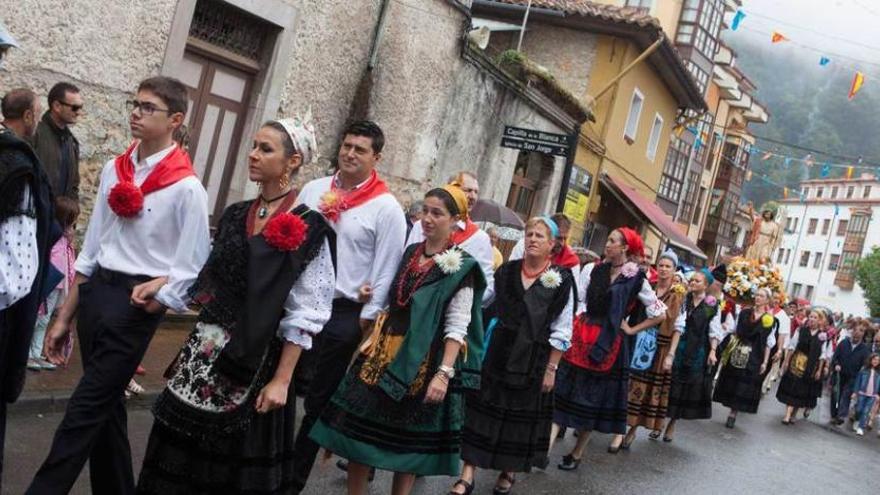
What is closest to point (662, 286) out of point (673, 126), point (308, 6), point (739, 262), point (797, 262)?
point (308, 6)

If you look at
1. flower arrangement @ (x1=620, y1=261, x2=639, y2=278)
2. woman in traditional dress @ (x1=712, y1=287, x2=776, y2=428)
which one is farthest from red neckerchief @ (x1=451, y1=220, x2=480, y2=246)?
woman in traditional dress @ (x1=712, y1=287, x2=776, y2=428)

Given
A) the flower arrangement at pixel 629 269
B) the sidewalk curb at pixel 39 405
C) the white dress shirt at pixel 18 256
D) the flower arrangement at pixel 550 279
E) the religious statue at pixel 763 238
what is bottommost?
the sidewalk curb at pixel 39 405

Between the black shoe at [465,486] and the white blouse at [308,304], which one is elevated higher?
the white blouse at [308,304]

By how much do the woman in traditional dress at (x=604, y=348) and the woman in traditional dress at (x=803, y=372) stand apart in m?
8.75

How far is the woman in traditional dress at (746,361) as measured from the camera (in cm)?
1340

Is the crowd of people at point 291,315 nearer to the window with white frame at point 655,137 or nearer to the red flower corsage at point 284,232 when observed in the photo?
the red flower corsage at point 284,232

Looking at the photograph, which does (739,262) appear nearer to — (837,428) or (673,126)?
(837,428)

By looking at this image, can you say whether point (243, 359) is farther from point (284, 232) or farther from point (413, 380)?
point (413, 380)

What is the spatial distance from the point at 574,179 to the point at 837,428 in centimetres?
743

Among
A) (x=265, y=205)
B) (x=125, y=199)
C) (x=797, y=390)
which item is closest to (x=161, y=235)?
(x=125, y=199)

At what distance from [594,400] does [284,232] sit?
5.20 m

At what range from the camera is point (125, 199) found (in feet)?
12.9

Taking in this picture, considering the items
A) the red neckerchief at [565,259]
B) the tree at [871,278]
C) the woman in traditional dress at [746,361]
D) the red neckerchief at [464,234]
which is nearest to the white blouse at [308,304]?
the red neckerchief at [464,234]

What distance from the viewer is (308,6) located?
1089cm
